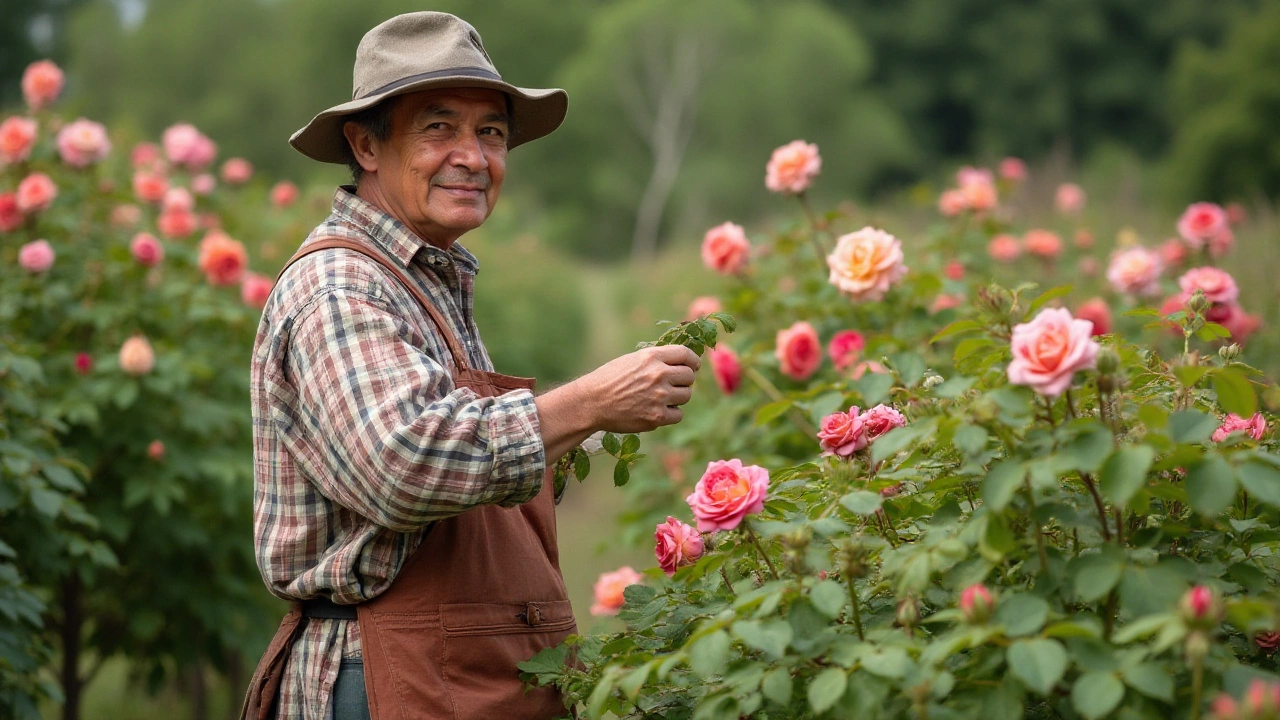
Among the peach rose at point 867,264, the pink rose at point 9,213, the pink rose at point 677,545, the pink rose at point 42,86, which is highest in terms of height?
the pink rose at point 42,86

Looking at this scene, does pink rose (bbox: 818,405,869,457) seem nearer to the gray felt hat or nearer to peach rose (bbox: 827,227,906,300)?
the gray felt hat

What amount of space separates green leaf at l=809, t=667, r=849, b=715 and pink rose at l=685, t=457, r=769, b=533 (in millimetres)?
328

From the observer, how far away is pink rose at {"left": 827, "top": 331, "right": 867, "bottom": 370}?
12.3ft

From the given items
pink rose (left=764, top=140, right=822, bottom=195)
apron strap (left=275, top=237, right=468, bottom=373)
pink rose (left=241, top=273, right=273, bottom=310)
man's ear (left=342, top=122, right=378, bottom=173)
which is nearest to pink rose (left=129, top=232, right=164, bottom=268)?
pink rose (left=241, top=273, right=273, bottom=310)

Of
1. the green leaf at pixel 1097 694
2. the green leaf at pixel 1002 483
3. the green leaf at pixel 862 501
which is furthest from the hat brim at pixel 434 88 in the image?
the green leaf at pixel 1097 694

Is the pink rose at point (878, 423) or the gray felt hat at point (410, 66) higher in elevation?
the gray felt hat at point (410, 66)

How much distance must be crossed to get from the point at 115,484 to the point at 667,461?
209 centimetres

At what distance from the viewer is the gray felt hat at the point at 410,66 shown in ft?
7.52

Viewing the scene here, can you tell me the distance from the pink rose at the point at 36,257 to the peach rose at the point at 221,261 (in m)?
0.55

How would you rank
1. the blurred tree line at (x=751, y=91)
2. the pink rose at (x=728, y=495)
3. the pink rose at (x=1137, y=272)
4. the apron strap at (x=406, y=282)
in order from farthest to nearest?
1. the blurred tree line at (x=751, y=91)
2. the pink rose at (x=1137, y=272)
3. the apron strap at (x=406, y=282)
4. the pink rose at (x=728, y=495)

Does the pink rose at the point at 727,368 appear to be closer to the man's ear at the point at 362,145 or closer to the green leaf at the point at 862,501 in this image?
the man's ear at the point at 362,145

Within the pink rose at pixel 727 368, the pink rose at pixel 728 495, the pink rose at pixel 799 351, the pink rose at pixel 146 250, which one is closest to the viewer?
the pink rose at pixel 728 495

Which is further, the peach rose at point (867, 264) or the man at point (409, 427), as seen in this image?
the peach rose at point (867, 264)

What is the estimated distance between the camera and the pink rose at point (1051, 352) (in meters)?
1.56
